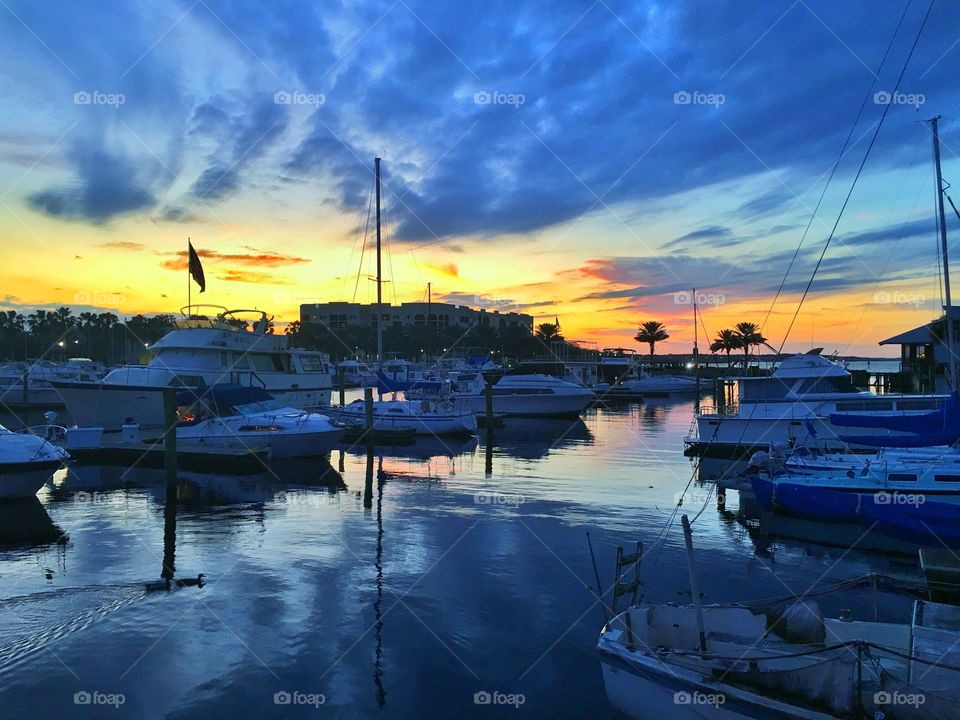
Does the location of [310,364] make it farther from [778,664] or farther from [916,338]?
[916,338]

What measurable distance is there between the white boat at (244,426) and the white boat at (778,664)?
1971 centimetres

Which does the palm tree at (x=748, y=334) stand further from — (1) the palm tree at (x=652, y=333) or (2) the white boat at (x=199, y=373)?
(2) the white boat at (x=199, y=373)

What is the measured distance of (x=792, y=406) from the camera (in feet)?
91.6

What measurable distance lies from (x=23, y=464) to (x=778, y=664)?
18829 millimetres

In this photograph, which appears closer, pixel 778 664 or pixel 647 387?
pixel 778 664

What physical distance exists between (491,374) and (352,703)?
58573mm

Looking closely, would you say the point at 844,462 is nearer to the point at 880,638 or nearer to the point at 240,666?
the point at 880,638

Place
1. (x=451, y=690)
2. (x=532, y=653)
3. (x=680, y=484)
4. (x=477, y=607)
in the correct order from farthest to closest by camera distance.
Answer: (x=680, y=484)
(x=477, y=607)
(x=532, y=653)
(x=451, y=690)

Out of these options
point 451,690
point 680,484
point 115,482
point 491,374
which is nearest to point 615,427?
point 680,484

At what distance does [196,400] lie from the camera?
2573 centimetres

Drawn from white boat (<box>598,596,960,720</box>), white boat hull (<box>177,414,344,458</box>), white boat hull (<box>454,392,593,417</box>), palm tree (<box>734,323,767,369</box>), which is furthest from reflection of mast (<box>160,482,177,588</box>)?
palm tree (<box>734,323,767,369</box>)

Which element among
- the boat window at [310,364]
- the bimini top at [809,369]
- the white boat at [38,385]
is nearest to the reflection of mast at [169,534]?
the boat window at [310,364]

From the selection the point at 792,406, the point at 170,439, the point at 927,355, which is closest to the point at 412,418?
the point at 170,439

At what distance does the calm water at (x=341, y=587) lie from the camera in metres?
8.44
